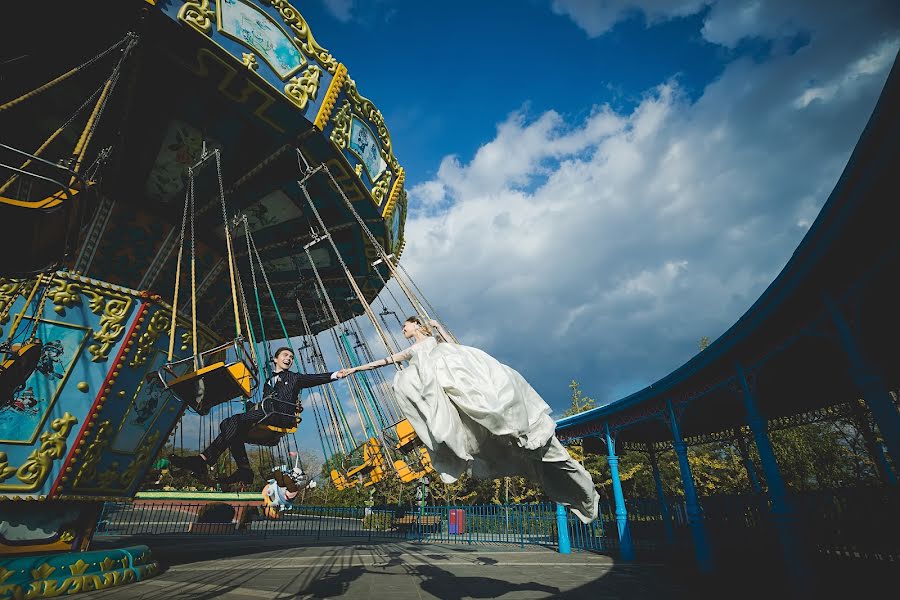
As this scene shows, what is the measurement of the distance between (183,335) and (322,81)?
4.34 metres

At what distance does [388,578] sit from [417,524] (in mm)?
12066

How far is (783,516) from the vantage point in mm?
5602

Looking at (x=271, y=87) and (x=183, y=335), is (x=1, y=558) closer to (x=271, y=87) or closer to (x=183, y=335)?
(x=183, y=335)

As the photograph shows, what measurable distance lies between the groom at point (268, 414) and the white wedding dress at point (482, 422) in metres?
1.71

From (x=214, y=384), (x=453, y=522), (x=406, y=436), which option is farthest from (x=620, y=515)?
(x=214, y=384)

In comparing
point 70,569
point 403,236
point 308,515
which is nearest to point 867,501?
point 403,236

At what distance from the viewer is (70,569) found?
5.17 m

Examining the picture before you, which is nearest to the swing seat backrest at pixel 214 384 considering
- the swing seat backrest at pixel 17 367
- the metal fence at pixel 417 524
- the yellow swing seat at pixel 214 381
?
the yellow swing seat at pixel 214 381

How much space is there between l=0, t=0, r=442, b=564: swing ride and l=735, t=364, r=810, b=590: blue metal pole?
5.15 m

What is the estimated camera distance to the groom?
13.9 feet

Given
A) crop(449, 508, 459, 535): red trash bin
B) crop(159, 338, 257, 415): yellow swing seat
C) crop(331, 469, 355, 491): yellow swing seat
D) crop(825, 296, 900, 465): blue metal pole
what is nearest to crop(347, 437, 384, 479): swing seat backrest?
crop(331, 469, 355, 491): yellow swing seat

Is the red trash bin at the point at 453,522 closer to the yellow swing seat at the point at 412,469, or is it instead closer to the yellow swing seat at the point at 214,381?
the yellow swing seat at the point at 412,469

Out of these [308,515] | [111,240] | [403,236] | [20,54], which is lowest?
[308,515]

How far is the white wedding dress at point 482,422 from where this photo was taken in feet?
7.89
